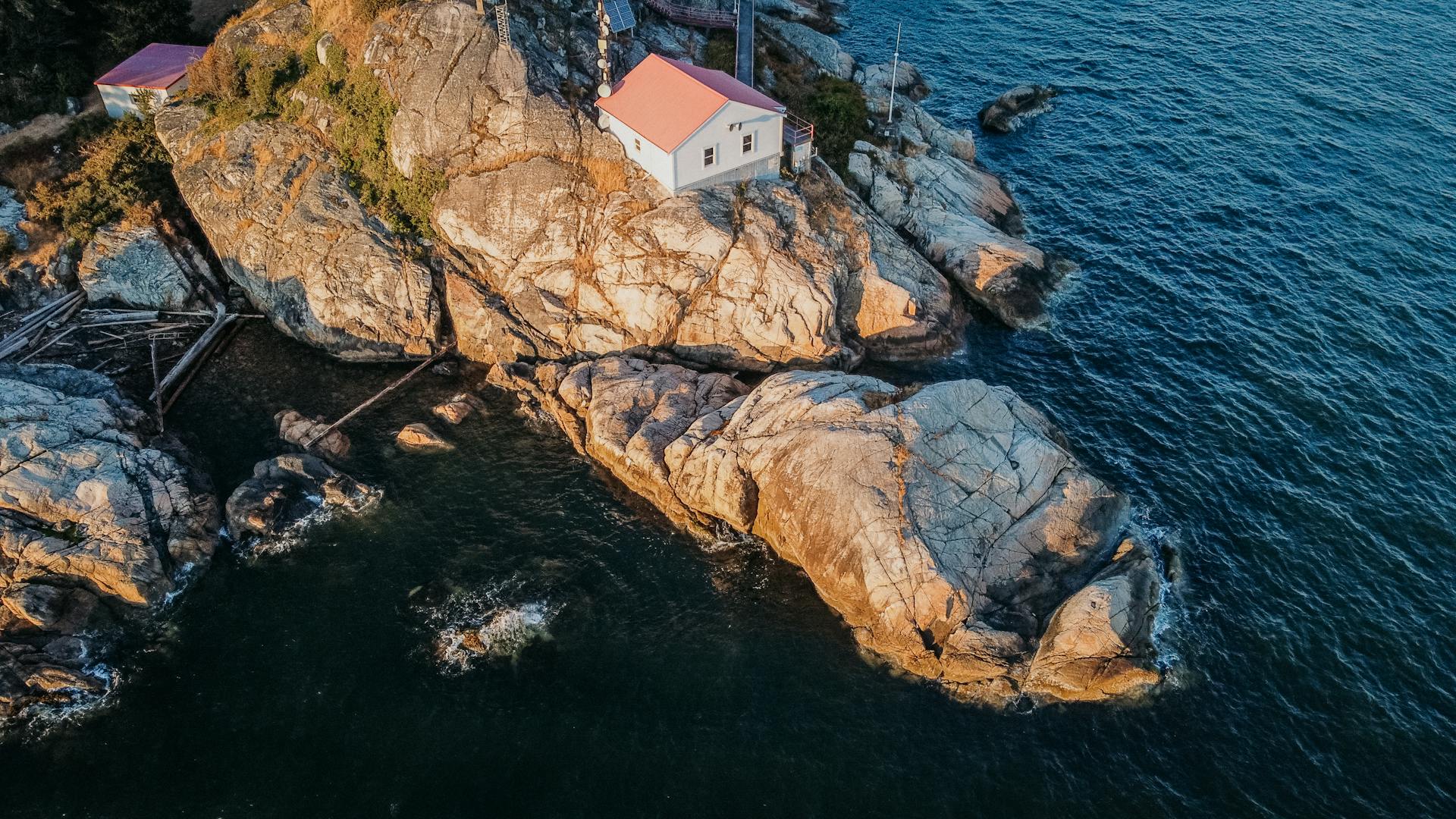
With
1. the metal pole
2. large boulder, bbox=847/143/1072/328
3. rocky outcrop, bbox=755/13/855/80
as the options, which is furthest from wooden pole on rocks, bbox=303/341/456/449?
rocky outcrop, bbox=755/13/855/80

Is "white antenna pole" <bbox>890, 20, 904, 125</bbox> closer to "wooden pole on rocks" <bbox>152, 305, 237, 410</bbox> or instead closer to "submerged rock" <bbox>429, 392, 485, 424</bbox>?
"submerged rock" <bbox>429, 392, 485, 424</bbox>

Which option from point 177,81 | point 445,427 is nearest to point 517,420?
point 445,427

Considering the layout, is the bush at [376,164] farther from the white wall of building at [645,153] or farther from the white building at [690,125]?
the white building at [690,125]

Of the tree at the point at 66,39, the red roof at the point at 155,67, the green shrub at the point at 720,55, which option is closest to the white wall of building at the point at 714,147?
the green shrub at the point at 720,55

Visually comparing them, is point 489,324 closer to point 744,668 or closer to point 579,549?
point 579,549

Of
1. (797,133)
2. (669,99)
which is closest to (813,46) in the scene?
(797,133)

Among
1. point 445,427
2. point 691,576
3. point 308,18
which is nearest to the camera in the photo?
point 691,576
